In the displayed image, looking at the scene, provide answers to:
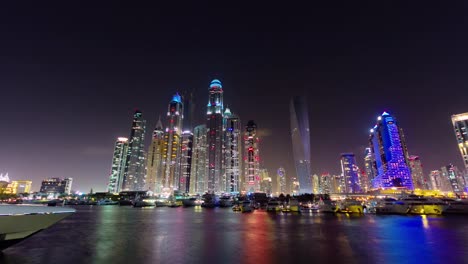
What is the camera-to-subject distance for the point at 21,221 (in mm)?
15578

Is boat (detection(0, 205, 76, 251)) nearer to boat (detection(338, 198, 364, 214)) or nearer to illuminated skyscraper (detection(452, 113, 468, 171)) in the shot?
boat (detection(338, 198, 364, 214))

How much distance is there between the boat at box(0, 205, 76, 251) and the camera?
15.1 m

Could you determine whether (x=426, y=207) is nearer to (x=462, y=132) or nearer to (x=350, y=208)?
(x=350, y=208)

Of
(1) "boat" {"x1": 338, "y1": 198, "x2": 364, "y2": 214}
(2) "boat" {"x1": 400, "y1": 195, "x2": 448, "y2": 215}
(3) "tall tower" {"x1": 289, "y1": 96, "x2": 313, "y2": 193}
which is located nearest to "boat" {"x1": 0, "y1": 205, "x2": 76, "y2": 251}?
(1) "boat" {"x1": 338, "y1": 198, "x2": 364, "y2": 214}

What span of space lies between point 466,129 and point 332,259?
588ft

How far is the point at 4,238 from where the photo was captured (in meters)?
15.8

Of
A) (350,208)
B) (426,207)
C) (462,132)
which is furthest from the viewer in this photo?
(462,132)

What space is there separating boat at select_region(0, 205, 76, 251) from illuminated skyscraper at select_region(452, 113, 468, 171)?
19166cm

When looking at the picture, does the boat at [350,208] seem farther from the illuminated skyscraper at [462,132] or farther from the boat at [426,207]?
the illuminated skyscraper at [462,132]

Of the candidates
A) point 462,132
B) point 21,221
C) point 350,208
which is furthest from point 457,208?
point 21,221

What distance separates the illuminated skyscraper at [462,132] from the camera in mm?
140750

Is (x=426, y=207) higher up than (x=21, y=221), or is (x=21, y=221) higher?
(x=21, y=221)

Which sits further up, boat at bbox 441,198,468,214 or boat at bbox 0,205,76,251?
boat at bbox 0,205,76,251

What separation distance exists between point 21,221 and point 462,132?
197 m
